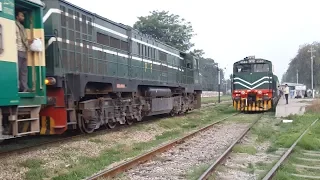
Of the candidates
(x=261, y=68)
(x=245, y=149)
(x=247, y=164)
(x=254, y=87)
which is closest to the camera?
(x=247, y=164)

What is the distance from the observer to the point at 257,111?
2459 centimetres

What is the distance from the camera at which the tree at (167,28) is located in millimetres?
48281

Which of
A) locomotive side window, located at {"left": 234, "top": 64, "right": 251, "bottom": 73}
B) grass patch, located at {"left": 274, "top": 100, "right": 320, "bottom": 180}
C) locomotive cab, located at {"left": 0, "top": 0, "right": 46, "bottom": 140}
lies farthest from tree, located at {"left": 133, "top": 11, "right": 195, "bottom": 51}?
locomotive cab, located at {"left": 0, "top": 0, "right": 46, "bottom": 140}

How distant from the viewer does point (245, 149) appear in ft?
30.8

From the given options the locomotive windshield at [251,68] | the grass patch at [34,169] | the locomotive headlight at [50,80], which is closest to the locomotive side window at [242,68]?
the locomotive windshield at [251,68]

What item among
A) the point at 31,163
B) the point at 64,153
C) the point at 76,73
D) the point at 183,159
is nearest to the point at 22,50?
the point at 31,163

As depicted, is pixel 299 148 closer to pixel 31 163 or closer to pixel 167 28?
pixel 31 163

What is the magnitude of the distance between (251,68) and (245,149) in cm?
1589

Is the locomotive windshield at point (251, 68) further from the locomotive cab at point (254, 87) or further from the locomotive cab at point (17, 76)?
the locomotive cab at point (17, 76)

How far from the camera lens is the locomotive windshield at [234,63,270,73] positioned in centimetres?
2416

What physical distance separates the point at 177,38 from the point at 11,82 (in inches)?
1762

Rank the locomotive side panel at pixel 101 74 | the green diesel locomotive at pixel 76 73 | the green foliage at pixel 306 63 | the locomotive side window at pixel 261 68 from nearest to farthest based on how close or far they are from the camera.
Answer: the green diesel locomotive at pixel 76 73 < the locomotive side panel at pixel 101 74 < the locomotive side window at pixel 261 68 < the green foliage at pixel 306 63

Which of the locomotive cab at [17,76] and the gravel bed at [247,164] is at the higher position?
the locomotive cab at [17,76]

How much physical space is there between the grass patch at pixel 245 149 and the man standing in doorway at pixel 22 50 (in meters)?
5.29
